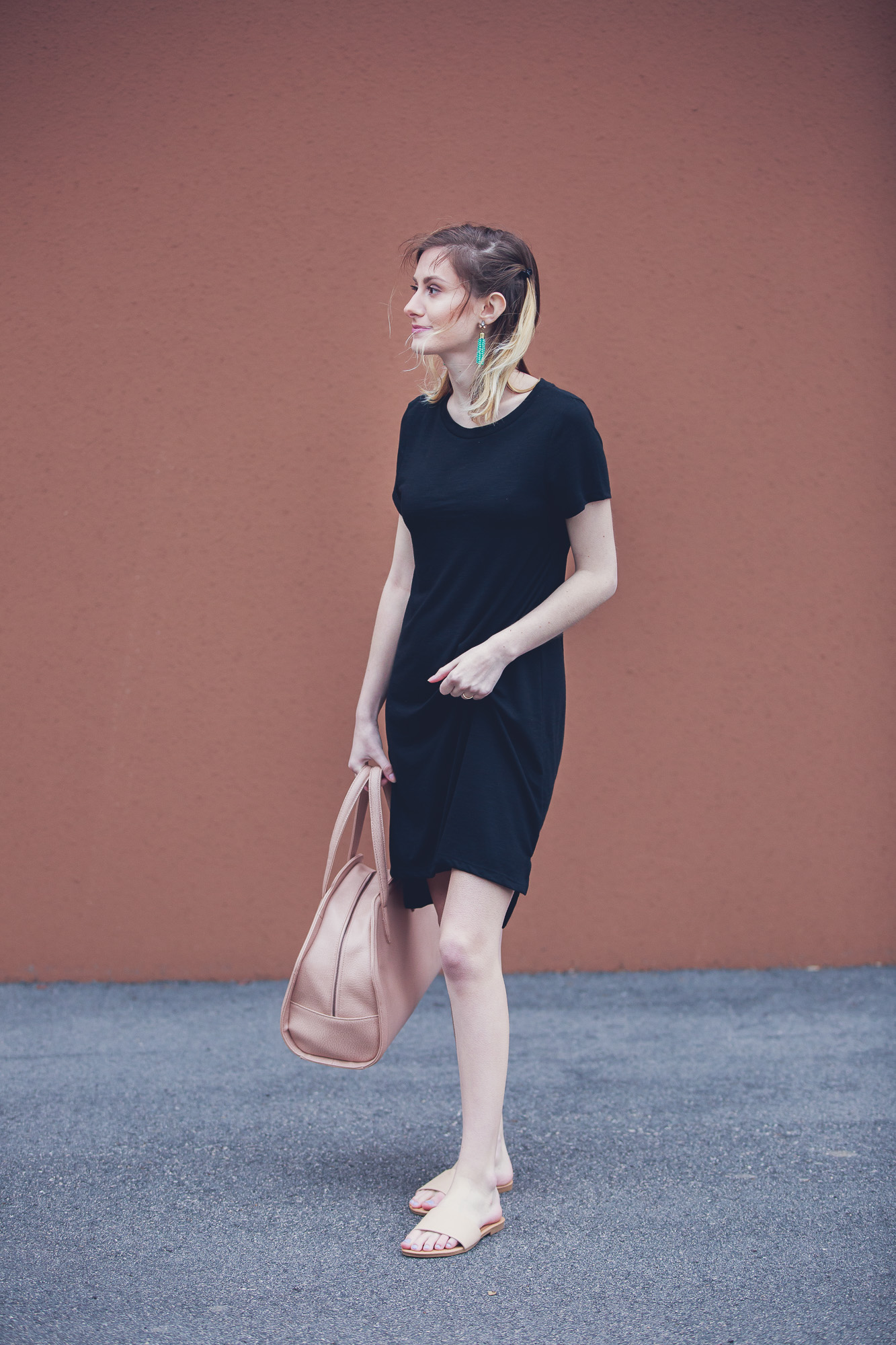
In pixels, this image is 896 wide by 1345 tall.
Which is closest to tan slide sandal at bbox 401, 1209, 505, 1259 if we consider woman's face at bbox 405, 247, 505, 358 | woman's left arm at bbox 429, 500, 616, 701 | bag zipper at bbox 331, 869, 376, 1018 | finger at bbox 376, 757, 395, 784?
bag zipper at bbox 331, 869, 376, 1018

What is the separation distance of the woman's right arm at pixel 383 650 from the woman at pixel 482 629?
3.3 inches

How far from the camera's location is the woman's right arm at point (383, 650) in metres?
2.23

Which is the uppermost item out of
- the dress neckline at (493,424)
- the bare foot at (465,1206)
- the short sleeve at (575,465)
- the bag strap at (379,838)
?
the dress neckline at (493,424)

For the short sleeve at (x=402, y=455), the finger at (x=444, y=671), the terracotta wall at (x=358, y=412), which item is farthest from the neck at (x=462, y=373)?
Result: the terracotta wall at (x=358, y=412)

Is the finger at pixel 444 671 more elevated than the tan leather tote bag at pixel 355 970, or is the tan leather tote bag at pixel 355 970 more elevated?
the finger at pixel 444 671

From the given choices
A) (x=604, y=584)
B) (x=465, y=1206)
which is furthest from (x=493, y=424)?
(x=465, y=1206)

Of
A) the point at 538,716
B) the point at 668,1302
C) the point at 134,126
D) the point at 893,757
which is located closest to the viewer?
the point at 668,1302

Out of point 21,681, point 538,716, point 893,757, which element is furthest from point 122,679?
point 893,757

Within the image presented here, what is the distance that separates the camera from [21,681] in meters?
3.50

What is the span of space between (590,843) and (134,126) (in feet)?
8.74

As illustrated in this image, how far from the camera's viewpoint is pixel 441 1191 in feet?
6.77

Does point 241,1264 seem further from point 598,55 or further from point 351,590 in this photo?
point 598,55

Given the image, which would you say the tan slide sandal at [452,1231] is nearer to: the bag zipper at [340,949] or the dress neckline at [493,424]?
the bag zipper at [340,949]

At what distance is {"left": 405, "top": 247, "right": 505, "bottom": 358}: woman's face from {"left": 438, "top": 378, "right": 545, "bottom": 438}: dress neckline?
0.14 metres
